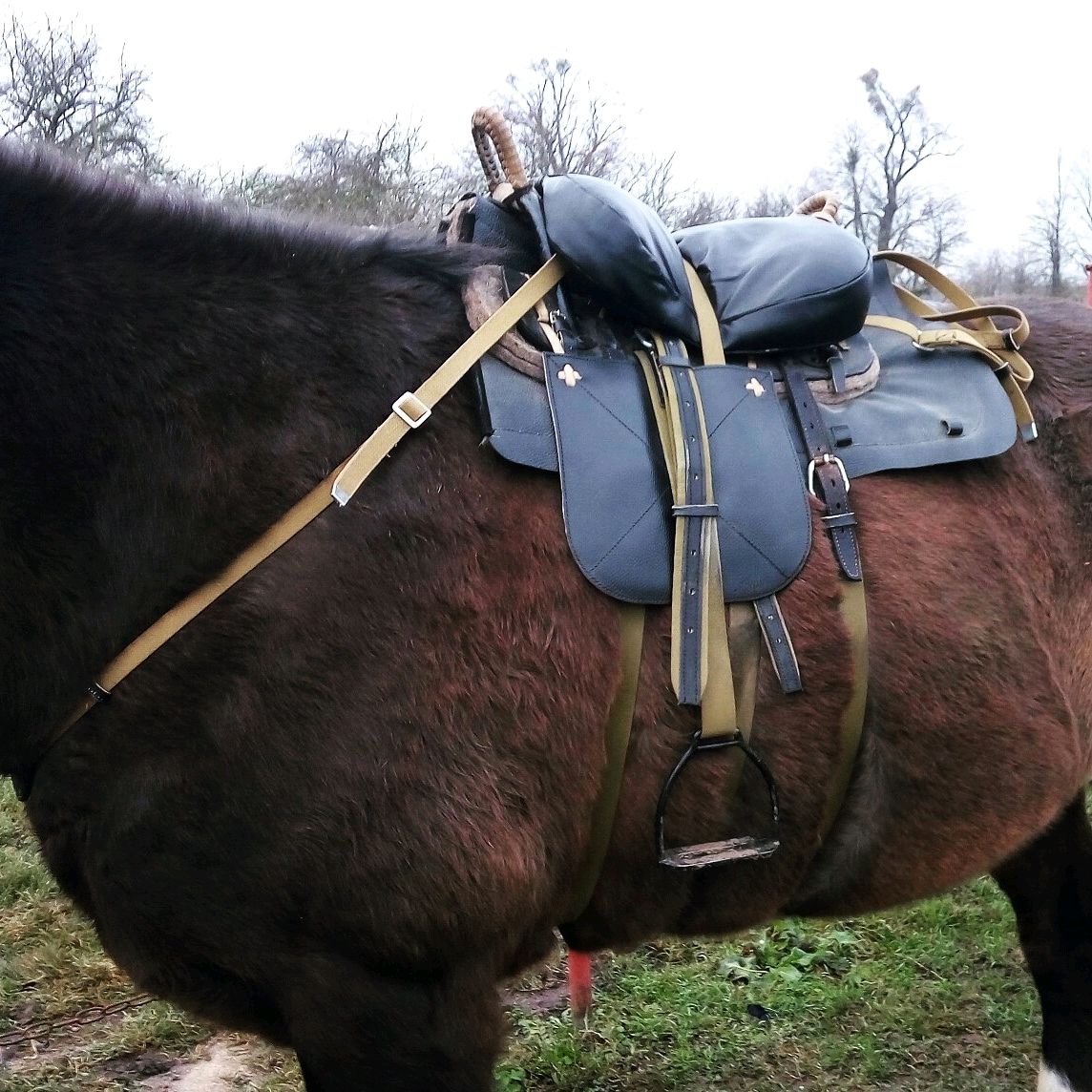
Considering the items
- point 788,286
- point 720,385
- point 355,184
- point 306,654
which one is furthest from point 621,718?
point 355,184

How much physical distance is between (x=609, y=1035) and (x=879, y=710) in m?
1.72

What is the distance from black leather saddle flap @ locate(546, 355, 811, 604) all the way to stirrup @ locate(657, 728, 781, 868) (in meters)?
0.23

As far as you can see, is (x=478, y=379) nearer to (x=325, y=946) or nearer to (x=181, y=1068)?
(x=325, y=946)

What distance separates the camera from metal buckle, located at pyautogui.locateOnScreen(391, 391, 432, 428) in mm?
→ 1463

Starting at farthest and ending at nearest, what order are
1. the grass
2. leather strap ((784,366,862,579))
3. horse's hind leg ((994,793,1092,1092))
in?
the grass
horse's hind leg ((994,793,1092,1092))
leather strap ((784,366,862,579))

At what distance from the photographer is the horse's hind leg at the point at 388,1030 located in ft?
4.74

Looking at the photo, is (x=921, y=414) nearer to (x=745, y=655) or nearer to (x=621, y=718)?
(x=745, y=655)

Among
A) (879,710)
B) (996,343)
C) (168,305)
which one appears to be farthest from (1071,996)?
(168,305)

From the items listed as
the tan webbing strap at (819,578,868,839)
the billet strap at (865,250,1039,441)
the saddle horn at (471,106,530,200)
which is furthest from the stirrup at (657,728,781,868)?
the saddle horn at (471,106,530,200)

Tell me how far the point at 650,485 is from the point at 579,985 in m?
1.88

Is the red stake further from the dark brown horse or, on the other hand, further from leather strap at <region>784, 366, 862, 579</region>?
leather strap at <region>784, 366, 862, 579</region>

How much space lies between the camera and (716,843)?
5.27 feet

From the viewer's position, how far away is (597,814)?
1545 millimetres

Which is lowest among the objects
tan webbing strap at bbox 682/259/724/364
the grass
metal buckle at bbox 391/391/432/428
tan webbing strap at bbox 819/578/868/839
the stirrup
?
the grass
